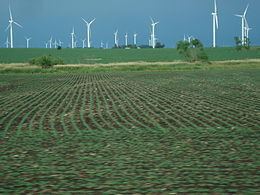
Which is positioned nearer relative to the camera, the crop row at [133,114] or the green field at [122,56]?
the crop row at [133,114]

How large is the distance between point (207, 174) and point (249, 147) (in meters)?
3.02

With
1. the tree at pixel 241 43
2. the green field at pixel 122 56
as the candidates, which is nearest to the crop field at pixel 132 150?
the green field at pixel 122 56

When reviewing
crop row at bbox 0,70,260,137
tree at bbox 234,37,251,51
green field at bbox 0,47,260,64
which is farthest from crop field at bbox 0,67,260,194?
tree at bbox 234,37,251,51

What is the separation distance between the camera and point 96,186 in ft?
25.2

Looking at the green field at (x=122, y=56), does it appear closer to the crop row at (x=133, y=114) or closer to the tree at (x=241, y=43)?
the tree at (x=241, y=43)

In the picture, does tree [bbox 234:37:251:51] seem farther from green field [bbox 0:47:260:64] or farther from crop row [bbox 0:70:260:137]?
crop row [bbox 0:70:260:137]

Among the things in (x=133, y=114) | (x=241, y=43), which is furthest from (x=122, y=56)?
(x=133, y=114)

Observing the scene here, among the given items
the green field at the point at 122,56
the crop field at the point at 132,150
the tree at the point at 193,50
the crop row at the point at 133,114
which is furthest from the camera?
the green field at the point at 122,56

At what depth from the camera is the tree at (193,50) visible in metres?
83.6

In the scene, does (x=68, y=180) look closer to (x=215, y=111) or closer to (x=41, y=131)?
(x=41, y=131)

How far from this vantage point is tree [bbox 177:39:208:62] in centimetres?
8362

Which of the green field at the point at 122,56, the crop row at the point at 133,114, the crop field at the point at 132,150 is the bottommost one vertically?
the crop field at the point at 132,150

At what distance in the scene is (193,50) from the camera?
278ft

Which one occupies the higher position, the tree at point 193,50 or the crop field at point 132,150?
the tree at point 193,50
